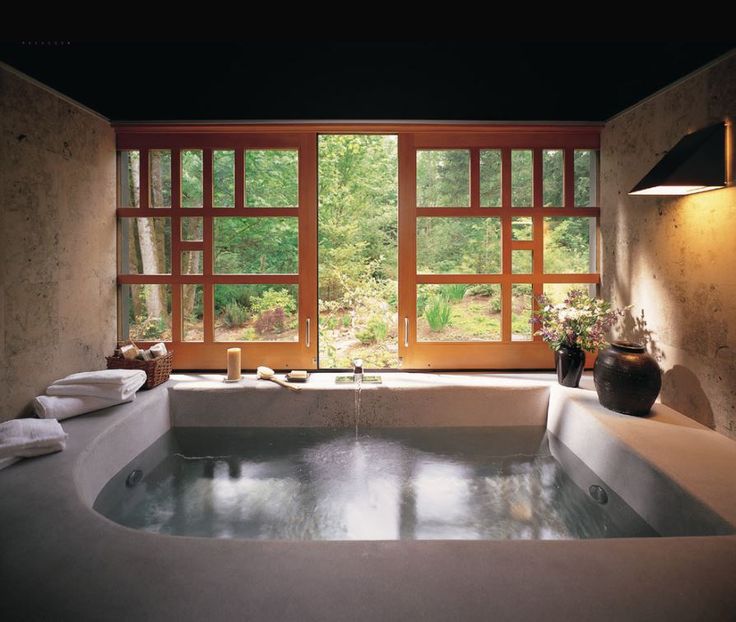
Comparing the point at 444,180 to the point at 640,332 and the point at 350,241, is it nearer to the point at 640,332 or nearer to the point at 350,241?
the point at 350,241

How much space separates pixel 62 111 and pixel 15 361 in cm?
136

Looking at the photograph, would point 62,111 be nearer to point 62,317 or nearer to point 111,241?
point 111,241

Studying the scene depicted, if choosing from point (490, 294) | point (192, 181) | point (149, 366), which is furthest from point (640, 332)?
point (192, 181)

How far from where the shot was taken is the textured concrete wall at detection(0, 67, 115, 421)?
2.22 m

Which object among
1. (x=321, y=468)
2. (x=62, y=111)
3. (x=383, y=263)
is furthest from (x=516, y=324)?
(x=62, y=111)

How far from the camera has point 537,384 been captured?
9.19ft

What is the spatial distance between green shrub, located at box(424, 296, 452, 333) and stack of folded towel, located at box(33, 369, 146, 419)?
14.2ft

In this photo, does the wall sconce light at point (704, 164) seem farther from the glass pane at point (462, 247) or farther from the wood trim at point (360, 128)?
the glass pane at point (462, 247)

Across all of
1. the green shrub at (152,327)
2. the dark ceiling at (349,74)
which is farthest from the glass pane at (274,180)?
the dark ceiling at (349,74)

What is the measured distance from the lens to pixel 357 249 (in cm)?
745

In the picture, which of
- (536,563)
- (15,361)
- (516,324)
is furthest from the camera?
(516,324)

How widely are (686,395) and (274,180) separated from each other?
5.55 m

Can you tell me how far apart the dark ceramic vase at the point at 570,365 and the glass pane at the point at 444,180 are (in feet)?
12.8

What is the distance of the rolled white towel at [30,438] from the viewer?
179cm
